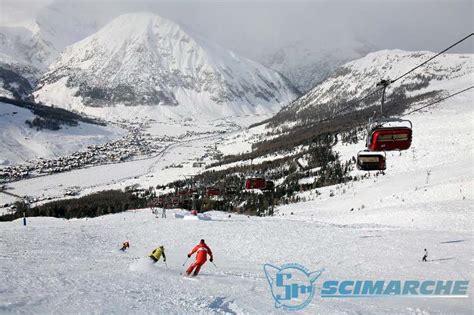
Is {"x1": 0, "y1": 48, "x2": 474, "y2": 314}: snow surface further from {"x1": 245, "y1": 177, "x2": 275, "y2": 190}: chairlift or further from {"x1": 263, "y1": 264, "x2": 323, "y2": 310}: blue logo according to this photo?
{"x1": 245, "y1": 177, "x2": 275, "y2": 190}: chairlift

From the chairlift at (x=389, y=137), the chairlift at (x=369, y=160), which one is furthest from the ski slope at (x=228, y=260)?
the chairlift at (x=389, y=137)

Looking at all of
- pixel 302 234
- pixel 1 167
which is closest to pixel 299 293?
pixel 302 234

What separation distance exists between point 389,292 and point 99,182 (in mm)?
175992

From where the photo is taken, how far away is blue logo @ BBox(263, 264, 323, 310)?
18331mm

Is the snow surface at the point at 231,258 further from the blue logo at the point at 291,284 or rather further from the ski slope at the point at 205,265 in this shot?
the blue logo at the point at 291,284

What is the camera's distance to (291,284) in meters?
22.7

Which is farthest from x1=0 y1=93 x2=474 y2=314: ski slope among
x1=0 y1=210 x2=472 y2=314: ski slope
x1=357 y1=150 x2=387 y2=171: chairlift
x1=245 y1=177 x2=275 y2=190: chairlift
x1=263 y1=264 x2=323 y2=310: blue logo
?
x1=245 y1=177 x2=275 y2=190: chairlift

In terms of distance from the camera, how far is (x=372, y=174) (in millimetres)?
117188

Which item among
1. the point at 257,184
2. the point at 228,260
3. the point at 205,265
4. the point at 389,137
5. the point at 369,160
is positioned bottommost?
the point at 228,260

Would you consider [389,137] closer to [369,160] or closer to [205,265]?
[369,160]

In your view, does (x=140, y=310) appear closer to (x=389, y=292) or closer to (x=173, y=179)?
(x=389, y=292)

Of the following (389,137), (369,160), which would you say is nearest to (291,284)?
(389,137)

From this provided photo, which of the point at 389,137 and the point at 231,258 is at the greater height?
the point at 389,137

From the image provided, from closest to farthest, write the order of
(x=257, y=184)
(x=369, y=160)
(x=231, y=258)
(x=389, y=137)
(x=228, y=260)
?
1. (x=389, y=137)
2. (x=228, y=260)
3. (x=231, y=258)
4. (x=369, y=160)
5. (x=257, y=184)
